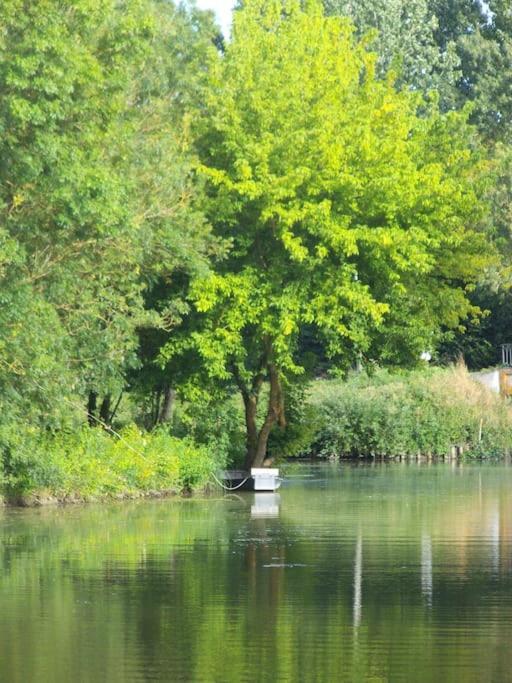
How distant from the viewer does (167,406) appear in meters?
45.4

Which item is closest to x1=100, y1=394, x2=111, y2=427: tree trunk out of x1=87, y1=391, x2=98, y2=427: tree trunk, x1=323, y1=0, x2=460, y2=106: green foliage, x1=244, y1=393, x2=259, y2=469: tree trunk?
x1=87, y1=391, x2=98, y2=427: tree trunk

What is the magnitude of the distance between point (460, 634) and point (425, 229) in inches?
1101

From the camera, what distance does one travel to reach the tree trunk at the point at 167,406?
44875 millimetres

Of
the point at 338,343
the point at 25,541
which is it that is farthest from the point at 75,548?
the point at 338,343

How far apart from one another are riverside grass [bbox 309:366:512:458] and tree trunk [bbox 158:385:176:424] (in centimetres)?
1539

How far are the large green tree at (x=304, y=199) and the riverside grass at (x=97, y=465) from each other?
2.70m

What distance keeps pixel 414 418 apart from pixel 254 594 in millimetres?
43224

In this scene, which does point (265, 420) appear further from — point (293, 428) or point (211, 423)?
point (211, 423)

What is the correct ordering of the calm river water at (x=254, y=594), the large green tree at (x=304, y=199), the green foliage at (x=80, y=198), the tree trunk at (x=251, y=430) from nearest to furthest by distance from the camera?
the calm river water at (x=254, y=594) → the green foliage at (x=80, y=198) → the large green tree at (x=304, y=199) → the tree trunk at (x=251, y=430)

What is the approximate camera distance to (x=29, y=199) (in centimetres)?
2848

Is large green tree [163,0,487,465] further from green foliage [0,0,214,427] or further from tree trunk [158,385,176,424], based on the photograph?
green foliage [0,0,214,427]

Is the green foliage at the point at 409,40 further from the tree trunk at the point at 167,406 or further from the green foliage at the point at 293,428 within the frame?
the tree trunk at the point at 167,406

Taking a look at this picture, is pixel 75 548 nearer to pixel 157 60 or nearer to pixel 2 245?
pixel 2 245

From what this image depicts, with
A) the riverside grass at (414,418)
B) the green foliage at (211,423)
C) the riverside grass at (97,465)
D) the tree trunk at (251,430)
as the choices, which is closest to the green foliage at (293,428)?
the tree trunk at (251,430)
